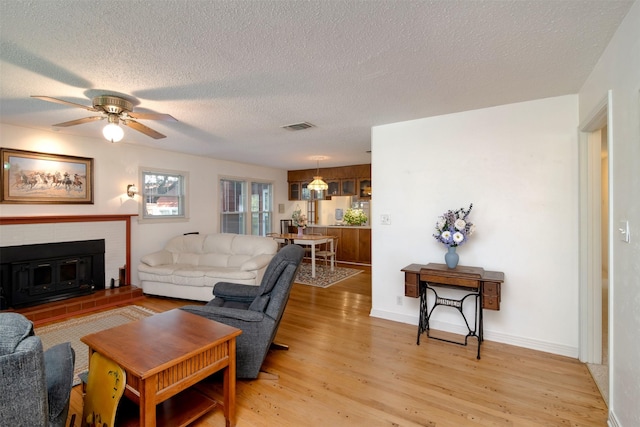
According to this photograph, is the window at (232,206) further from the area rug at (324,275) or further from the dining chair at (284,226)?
the area rug at (324,275)

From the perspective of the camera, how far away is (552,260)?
9.46ft

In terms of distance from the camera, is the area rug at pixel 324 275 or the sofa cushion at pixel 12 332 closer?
the sofa cushion at pixel 12 332

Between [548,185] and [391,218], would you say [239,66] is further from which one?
[548,185]

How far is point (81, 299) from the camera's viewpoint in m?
4.09

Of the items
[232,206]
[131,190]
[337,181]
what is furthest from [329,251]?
[131,190]

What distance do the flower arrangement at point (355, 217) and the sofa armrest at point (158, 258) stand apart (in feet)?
14.3

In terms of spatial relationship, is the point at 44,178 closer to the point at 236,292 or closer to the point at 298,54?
the point at 236,292

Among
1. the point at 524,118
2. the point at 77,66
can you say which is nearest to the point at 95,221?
the point at 77,66

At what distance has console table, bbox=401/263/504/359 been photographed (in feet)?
9.18

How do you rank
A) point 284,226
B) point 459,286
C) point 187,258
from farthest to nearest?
1. point 284,226
2. point 187,258
3. point 459,286

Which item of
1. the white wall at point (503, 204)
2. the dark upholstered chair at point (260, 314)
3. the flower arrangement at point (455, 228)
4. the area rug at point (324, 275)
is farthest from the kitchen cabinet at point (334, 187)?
the dark upholstered chair at point (260, 314)

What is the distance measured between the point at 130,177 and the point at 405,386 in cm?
504

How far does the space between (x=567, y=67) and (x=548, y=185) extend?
110cm

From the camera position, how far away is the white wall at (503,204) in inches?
112
